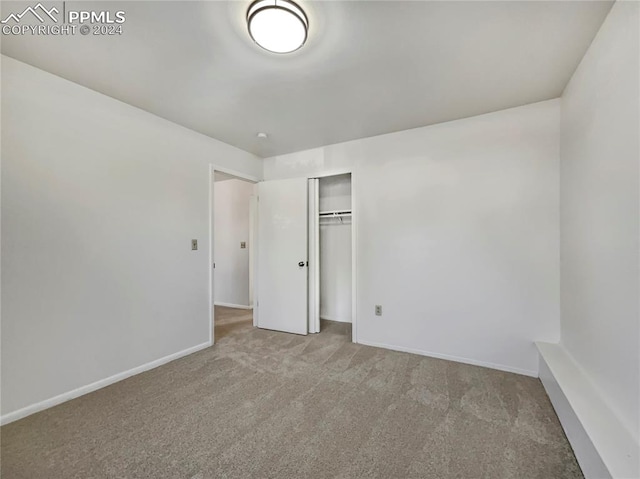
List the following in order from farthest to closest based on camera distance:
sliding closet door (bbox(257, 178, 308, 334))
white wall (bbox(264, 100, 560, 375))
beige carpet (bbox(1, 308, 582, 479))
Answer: sliding closet door (bbox(257, 178, 308, 334))
white wall (bbox(264, 100, 560, 375))
beige carpet (bbox(1, 308, 582, 479))

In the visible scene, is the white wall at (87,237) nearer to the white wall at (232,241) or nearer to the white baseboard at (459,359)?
the white wall at (232,241)

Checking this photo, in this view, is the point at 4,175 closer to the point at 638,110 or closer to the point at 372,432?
the point at 372,432

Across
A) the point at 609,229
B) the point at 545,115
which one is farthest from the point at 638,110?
the point at 545,115

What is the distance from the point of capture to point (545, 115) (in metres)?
2.29

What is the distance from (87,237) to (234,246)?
2.88m

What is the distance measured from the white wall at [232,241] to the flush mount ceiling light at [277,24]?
3.36 metres

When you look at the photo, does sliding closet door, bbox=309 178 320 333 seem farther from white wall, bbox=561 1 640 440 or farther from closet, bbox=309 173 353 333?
white wall, bbox=561 1 640 440

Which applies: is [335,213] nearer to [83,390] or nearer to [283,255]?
[283,255]

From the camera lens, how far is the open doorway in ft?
15.6

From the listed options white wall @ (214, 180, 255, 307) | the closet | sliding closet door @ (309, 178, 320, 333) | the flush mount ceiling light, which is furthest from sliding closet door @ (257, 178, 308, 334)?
the flush mount ceiling light

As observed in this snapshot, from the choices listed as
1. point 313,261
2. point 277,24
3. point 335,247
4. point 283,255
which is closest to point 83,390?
point 283,255

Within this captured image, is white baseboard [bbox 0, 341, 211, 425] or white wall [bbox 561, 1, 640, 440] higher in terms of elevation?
white wall [bbox 561, 1, 640, 440]

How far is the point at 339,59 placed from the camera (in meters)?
1.76

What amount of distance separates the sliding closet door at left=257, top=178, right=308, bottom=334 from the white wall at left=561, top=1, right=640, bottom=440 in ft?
8.37
